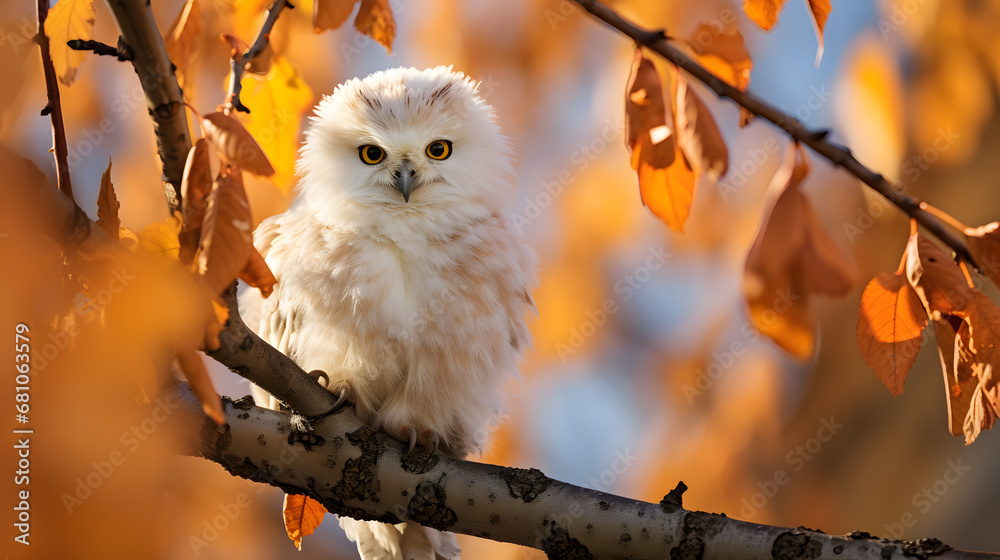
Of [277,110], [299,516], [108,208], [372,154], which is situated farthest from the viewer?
[372,154]

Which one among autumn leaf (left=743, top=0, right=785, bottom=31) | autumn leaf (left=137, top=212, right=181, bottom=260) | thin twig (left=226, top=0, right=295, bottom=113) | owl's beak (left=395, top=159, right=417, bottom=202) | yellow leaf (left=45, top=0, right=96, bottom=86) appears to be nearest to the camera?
autumn leaf (left=137, top=212, right=181, bottom=260)

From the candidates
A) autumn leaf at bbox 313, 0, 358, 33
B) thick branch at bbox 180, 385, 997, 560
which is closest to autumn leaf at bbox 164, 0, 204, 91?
autumn leaf at bbox 313, 0, 358, 33

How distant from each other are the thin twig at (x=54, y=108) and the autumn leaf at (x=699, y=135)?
101cm

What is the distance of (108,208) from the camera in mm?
1171

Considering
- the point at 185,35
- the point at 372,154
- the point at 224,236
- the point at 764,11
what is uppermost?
the point at 372,154

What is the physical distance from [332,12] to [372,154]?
1.16m

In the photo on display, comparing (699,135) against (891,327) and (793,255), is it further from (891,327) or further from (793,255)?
(891,327)

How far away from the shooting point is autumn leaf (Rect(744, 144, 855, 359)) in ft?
2.61

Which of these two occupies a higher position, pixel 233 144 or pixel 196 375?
pixel 233 144

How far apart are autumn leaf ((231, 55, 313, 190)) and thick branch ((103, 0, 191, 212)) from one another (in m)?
0.52

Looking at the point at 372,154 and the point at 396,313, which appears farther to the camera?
the point at 372,154

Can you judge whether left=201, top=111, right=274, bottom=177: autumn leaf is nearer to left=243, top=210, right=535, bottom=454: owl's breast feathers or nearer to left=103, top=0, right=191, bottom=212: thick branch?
left=103, top=0, right=191, bottom=212: thick branch

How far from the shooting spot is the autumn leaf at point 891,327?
958 millimetres

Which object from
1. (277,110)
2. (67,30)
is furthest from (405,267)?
(67,30)
